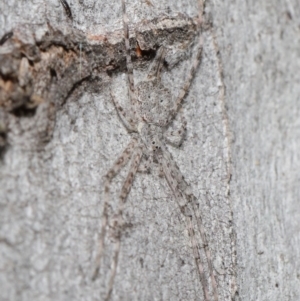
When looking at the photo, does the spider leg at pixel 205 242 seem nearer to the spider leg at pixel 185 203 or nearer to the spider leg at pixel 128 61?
the spider leg at pixel 185 203

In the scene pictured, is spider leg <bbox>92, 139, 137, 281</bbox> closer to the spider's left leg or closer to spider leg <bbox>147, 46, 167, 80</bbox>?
the spider's left leg

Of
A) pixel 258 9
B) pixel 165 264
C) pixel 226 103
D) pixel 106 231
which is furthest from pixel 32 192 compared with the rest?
pixel 258 9

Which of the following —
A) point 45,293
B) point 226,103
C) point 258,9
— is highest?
point 258,9

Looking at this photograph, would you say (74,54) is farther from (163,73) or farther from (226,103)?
(226,103)

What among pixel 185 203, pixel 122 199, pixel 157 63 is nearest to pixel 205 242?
pixel 185 203

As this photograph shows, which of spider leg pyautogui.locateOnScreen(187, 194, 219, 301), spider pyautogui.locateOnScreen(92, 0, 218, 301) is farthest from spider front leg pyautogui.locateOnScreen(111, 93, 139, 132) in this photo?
spider leg pyautogui.locateOnScreen(187, 194, 219, 301)

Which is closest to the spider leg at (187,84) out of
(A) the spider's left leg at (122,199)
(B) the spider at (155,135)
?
(B) the spider at (155,135)

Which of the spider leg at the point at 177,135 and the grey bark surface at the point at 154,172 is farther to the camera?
the spider leg at the point at 177,135

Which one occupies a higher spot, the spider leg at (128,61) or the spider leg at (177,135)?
the spider leg at (128,61)
